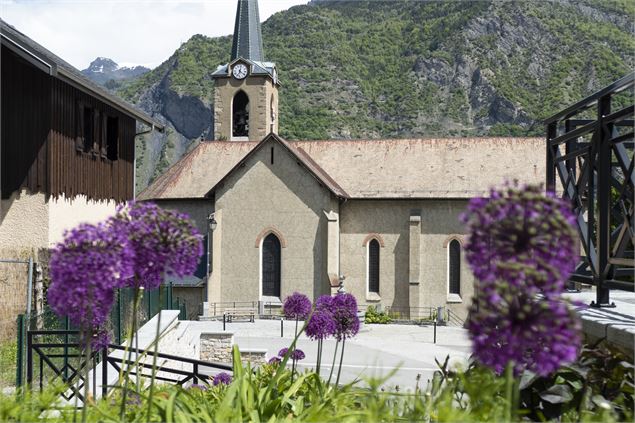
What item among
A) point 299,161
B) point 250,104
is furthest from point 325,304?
point 250,104

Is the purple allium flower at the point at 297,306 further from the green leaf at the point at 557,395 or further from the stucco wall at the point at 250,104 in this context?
the stucco wall at the point at 250,104

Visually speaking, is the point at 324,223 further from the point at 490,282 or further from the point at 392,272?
the point at 490,282

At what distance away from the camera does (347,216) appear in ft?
113

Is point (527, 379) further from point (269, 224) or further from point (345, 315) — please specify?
point (269, 224)

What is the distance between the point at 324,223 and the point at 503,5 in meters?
103

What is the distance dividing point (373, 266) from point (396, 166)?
17.1 feet

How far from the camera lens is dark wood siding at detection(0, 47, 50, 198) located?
47.1 feet

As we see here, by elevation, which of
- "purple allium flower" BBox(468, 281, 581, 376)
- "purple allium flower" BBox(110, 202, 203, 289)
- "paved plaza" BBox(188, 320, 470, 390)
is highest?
"purple allium flower" BBox(110, 202, 203, 289)

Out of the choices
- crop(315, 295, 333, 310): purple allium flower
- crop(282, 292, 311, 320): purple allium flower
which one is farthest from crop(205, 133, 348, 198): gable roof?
crop(315, 295, 333, 310): purple allium flower

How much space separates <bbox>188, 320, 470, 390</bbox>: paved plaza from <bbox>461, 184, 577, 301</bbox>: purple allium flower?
1491cm

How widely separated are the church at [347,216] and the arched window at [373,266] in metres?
0.05

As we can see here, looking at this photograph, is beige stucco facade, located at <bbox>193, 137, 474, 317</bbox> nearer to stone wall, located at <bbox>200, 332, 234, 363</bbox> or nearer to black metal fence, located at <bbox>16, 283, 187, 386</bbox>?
stone wall, located at <bbox>200, 332, 234, 363</bbox>

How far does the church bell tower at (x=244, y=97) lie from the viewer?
128 ft

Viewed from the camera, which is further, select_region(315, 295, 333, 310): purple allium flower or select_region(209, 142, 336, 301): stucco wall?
select_region(209, 142, 336, 301): stucco wall
